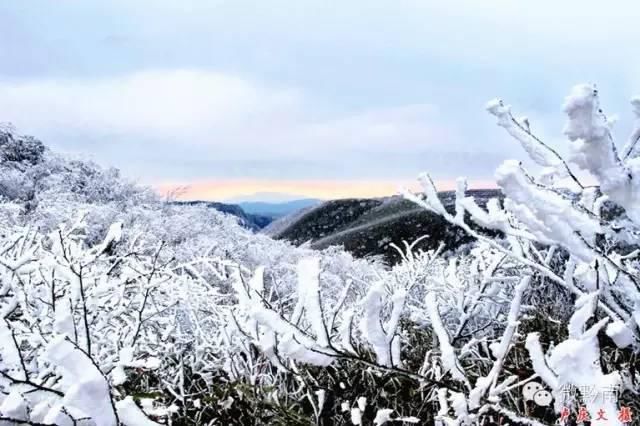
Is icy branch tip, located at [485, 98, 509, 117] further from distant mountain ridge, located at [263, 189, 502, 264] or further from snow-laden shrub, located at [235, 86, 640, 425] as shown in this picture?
distant mountain ridge, located at [263, 189, 502, 264]

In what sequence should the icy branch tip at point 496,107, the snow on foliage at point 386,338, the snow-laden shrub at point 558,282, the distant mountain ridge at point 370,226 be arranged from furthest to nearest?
the distant mountain ridge at point 370,226
the icy branch tip at point 496,107
the snow on foliage at point 386,338
the snow-laden shrub at point 558,282

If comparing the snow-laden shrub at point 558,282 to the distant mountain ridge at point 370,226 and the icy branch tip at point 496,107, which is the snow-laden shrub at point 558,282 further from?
the distant mountain ridge at point 370,226

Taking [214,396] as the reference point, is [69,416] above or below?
above

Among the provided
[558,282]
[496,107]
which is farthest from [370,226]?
[496,107]

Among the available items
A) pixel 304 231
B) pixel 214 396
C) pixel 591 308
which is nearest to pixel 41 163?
pixel 214 396

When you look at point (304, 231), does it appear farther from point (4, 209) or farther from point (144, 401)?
point (144, 401)

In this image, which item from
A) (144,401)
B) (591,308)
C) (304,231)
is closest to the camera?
(591,308)

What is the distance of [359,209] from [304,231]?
7.84m

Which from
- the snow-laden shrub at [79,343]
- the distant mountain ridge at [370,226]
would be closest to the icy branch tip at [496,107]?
the snow-laden shrub at [79,343]

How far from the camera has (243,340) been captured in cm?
337

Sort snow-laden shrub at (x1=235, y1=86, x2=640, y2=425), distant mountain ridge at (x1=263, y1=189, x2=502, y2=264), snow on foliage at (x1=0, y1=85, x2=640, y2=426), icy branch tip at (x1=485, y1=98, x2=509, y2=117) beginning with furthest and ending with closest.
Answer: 1. distant mountain ridge at (x1=263, y1=189, x2=502, y2=264)
2. icy branch tip at (x1=485, y1=98, x2=509, y2=117)
3. snow on foliage at (x1=0, y1=85, x2=640, y2=426)
4. snow-laden shrub at (x1=235, y1=86, x2=640, y2=425)

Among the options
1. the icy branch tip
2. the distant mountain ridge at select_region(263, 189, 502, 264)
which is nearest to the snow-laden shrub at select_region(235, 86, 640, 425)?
the icy branch tip

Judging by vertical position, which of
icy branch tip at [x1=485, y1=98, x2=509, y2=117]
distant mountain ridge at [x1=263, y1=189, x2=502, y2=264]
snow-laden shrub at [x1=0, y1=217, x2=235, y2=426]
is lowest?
distant mountain ridge at [x1=263, y1=189, x2=502, y2=264]

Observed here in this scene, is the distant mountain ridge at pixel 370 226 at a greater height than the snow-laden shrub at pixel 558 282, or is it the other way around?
the snow-laden shrub at pixel 558 282
